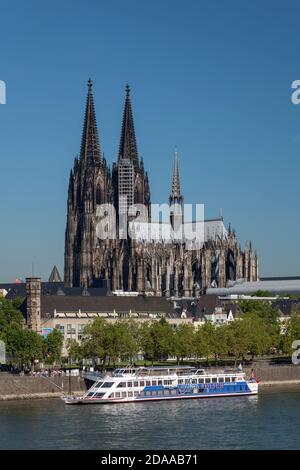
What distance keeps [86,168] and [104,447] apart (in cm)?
11973

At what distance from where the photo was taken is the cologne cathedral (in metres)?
167

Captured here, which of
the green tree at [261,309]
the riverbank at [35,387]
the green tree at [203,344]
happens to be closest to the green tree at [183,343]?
the green tree at [203,344]

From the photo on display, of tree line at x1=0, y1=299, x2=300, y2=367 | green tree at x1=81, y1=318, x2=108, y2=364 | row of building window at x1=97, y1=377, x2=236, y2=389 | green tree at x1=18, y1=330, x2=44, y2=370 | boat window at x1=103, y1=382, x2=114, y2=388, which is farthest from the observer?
green tree at x1=81, y1=318, x2=108, y2=364

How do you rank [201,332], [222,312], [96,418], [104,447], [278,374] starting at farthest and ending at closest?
[222,312] < [201,332] < [278,374] < [96,418] < [104,447]

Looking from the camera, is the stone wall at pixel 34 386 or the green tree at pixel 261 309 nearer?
the stone wall at pixel 34 386

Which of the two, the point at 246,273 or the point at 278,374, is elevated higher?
the point at 246,273

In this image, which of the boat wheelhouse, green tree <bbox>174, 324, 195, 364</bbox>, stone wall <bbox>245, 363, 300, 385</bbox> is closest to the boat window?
the boat wheelhouse

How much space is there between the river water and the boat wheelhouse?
1.32 m

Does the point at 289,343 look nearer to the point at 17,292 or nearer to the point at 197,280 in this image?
the point at 17,292

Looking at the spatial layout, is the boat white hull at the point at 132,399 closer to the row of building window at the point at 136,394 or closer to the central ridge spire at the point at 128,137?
the row of building window at the point at 136,394

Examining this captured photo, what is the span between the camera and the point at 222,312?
433ft

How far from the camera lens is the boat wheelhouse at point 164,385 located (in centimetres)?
7562

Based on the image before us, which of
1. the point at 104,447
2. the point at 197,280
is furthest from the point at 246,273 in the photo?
the point at 104,447

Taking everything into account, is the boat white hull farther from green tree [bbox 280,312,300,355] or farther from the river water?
green tree [bbox 280,312,300,355]
